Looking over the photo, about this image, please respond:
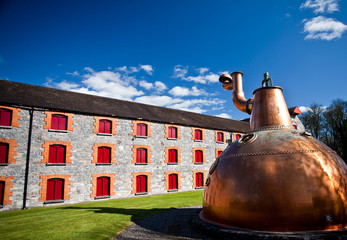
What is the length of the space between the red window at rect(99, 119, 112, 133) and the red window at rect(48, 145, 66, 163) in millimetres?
3504

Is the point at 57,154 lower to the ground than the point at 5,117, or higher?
lower

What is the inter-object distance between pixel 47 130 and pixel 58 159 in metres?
2.56

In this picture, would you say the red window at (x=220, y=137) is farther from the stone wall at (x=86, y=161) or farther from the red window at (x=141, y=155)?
the red window at (x=141, y=155)

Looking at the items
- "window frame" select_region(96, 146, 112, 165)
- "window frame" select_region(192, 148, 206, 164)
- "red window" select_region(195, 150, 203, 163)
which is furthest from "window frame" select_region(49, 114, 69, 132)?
"red window" select_region(195, 150, 203, 163)

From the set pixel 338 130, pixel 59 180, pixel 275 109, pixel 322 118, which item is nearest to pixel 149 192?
pixel 59 180

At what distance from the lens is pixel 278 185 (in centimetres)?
473

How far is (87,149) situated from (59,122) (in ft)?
10.7

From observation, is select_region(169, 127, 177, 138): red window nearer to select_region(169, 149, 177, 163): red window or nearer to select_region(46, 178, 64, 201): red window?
select_region(169, 149, 177, 163): red window

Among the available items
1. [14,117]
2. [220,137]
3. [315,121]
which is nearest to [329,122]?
[315,121]

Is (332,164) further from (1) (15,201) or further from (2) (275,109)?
(1) (15,201)

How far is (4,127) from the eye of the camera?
613 inches

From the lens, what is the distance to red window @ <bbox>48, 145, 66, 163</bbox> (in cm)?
1711

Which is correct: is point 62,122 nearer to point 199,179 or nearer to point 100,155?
point 100,155

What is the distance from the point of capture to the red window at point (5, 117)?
15703mm
